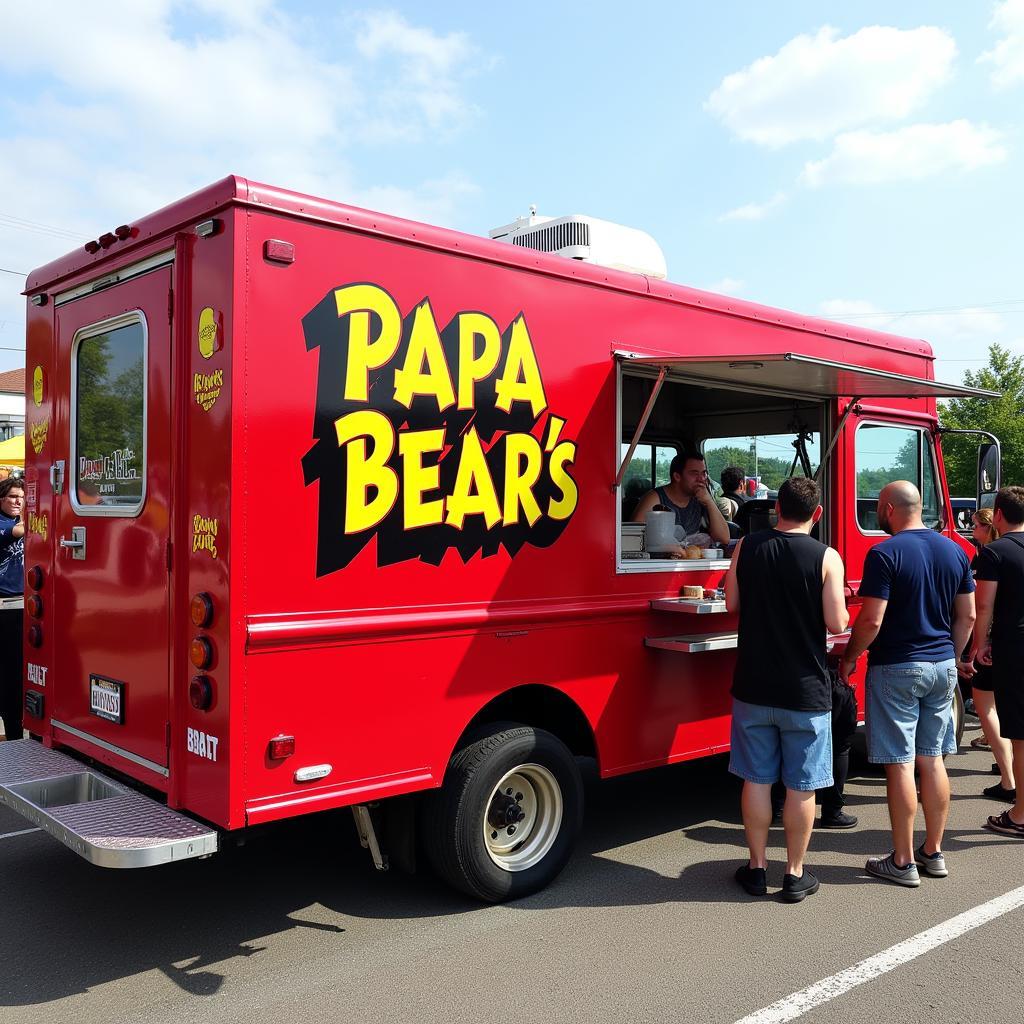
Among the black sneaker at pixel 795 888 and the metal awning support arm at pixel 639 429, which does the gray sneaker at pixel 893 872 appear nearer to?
the black sneaker at pixel 795 888

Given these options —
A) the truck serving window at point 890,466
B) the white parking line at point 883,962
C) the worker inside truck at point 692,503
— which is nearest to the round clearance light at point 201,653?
the white parking line at point 883,962

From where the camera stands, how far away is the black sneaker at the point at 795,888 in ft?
14.2

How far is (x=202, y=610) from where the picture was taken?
357cm

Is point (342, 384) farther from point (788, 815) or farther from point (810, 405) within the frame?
point (810, 405)

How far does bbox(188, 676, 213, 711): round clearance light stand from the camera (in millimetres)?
3539

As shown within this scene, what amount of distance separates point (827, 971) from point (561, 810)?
1315mm

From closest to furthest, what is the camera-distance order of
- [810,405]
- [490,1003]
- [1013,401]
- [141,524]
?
[490,1003], [141,524], [810,405], [1013,401]

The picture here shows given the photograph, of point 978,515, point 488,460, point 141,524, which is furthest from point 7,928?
point 978,515

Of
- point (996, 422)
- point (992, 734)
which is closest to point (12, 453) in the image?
point (992, 734)

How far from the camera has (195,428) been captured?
12.0 feet

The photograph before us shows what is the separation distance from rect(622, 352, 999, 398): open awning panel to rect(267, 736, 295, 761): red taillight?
246cm

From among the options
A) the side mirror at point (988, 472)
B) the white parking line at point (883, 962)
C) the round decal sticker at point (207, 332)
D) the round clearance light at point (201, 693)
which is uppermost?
the round decal sticker at point (207, 332)

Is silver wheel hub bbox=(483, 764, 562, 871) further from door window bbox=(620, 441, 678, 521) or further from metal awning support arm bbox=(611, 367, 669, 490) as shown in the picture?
door window bbox=(620, 441, 678, 521)

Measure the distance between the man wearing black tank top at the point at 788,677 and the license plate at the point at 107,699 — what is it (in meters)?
2.74
